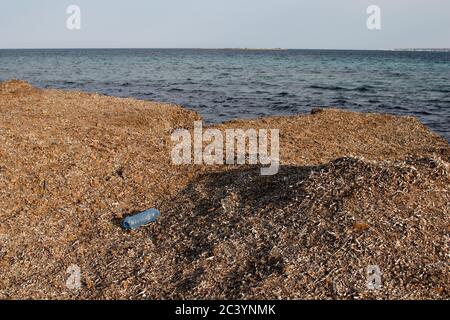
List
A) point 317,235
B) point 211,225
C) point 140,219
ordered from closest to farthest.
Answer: point 317,235 < point 211,225 < point 140,219

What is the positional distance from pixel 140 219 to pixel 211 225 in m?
1.48

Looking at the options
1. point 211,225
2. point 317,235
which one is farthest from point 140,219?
point 317,235

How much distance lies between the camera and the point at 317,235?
6.96m

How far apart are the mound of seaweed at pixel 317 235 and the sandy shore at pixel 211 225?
0.07 feet

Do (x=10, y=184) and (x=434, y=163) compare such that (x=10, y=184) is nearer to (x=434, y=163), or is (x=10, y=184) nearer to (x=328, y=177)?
(x=328, y=177)

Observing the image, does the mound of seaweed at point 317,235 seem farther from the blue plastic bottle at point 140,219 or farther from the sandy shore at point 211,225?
the blue plastic bottle at point 140,219

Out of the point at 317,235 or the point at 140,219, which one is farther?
the point at 140,219

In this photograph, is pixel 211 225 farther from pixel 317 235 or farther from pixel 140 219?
pixel 317 235

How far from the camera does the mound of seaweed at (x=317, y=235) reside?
19.9ft

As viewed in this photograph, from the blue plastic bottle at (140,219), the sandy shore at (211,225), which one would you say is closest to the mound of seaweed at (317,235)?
the sandy shore at (211,225)

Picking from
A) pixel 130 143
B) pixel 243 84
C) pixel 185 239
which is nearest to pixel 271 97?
pixel 243 84

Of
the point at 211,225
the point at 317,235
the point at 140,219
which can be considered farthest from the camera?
the point at 140,219

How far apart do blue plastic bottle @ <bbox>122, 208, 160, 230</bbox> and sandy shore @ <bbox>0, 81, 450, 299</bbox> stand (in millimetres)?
173

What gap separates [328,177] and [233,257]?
2744mm
